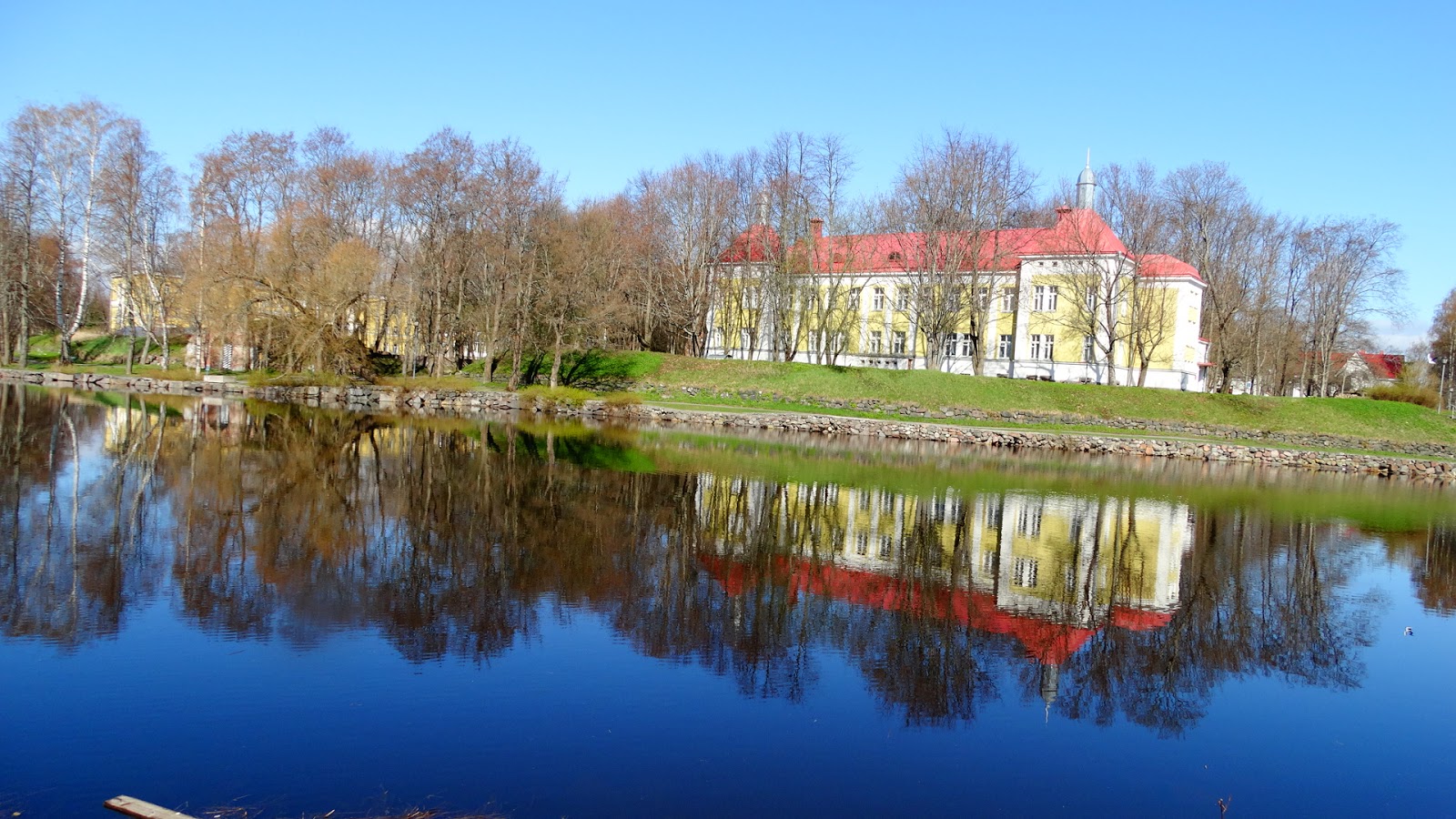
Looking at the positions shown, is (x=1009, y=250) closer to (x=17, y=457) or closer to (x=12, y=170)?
(x=17, y=457)

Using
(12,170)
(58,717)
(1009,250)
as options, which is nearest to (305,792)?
(58,717)

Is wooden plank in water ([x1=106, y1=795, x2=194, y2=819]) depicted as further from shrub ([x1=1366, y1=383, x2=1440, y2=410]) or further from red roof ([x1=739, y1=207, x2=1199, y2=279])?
shrub ([x1=1366, y1=383, x2=1440, y2=410])

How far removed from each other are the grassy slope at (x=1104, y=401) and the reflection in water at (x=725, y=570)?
21931 mm

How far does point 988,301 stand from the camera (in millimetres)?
48625

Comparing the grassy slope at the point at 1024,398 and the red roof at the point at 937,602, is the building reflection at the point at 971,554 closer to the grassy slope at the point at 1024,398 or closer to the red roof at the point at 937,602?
the red roof at the point at 937,602

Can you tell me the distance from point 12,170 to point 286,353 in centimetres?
1665

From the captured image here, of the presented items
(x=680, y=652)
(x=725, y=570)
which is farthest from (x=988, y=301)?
(x=680, y=652)

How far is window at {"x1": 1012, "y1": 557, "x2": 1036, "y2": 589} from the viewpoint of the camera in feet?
43.3

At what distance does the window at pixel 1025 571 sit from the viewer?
13.2 m

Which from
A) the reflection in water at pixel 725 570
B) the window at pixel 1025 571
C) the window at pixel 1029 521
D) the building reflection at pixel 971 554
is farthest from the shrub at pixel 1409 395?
the window at pixel 1025 571

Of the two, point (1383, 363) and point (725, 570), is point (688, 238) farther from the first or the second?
point (1383, 363)

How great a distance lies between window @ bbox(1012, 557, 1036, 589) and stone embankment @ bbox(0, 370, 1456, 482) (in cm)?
2245

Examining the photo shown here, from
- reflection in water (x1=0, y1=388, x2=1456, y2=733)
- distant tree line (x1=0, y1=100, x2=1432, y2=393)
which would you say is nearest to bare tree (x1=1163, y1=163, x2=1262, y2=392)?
distant tree line (x1=0, y1=100, x2=1432, y2=393)

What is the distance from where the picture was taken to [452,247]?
45625mm
